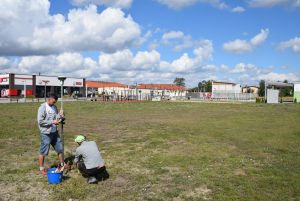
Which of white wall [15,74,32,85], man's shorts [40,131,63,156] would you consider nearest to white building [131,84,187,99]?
white wall [15,74,32,85]

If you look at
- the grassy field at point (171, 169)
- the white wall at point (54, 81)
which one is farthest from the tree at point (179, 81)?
the grassy field at point (171, 169)

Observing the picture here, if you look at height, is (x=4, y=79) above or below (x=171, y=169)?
above

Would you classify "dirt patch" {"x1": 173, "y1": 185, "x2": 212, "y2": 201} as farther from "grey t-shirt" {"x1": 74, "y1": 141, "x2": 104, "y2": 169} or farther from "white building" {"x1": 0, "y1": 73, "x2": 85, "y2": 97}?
"white building" {"x1": 0, "y1": 73, "x2": 85, "y2": 97}

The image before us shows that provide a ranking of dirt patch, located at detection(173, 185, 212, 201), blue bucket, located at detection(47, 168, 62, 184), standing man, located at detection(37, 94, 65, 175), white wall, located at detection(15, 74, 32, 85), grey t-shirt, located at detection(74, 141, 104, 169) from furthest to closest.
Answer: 1. white wall, located at detection(15, 74, 32, 85)
2. standing man, located at detection(37, 94, 65, 175)
3. grey t-shirt, located at detection(74, 141, 104, 169)
4. blue bucket, located at detection(47, 168, 62, 184)
5. dirt patch, located at detection(173, 185, 212, 201)

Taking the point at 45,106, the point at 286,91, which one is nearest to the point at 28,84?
the point at 286,91

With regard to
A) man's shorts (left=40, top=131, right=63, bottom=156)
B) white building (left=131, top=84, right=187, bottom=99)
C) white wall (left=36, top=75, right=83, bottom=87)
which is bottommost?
man's shorts (left=40, top=131, right=63, bottom=156)

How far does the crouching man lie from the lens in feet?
25.3

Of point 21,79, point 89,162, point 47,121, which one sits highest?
point 21,79

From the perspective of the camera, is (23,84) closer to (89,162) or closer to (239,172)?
(89,162)

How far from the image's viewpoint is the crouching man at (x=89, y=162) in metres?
7.71

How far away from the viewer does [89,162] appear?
7.78 metres

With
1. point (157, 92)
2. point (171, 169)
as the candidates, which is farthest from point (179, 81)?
point (171, 169)

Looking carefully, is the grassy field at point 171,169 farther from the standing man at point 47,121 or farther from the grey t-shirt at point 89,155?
the standing man at point 47,121

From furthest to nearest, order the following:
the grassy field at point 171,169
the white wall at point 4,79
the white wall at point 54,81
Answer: the white wall at point 54,81 → the white wall at point 4,79 → the grassy field at point 171,169
